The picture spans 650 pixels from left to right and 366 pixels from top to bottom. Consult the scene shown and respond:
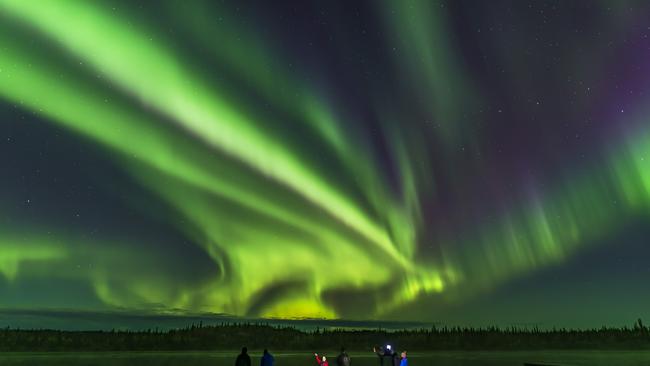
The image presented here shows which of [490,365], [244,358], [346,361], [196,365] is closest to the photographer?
[244,358]

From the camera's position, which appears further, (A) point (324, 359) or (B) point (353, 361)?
(B) point (353, 361)

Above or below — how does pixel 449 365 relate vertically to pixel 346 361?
above

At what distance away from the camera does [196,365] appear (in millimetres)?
92625

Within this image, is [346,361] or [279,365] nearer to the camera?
[346,361]

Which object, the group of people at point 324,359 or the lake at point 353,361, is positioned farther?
the lake at point 353,361

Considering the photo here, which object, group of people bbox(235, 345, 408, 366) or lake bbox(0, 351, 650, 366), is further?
lake bbox(0, 351, 650, 366)

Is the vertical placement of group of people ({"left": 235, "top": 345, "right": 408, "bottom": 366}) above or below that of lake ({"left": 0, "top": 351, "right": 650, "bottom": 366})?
below

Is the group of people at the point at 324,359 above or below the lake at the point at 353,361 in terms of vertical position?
below

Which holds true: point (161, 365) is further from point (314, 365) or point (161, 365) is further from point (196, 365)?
point (314, 365)

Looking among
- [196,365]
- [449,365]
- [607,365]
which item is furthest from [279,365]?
[607,365]

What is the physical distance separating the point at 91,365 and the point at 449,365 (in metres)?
59.9

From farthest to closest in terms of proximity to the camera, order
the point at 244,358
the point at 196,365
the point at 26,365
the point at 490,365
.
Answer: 1. the point at 196,365
2. the point at 26,365
3. the point at 490,365
4. the point at 244,358

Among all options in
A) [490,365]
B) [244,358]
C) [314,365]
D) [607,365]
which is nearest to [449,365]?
[490,365]

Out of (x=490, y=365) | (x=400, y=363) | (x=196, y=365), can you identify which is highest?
(x=196, y=365)
